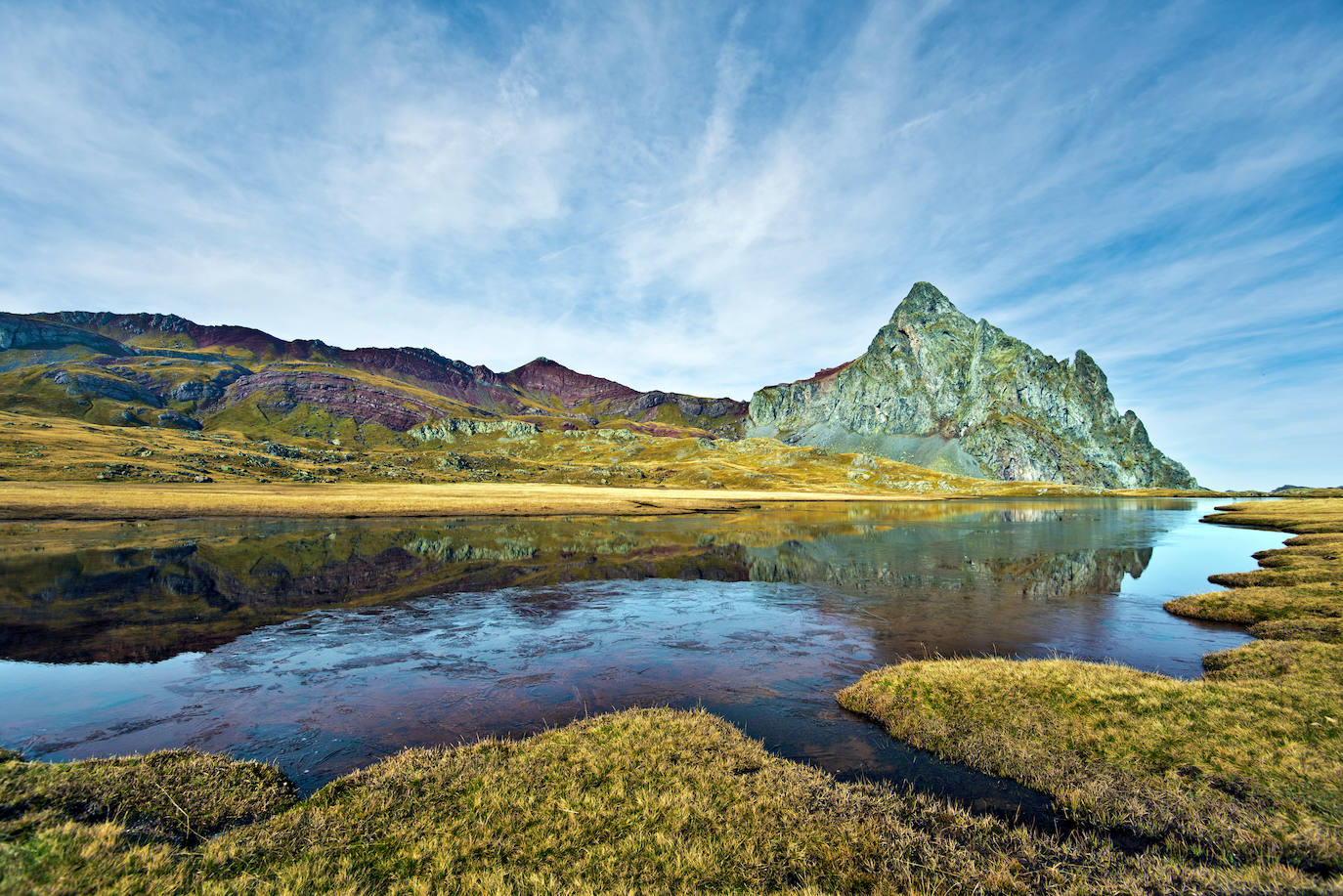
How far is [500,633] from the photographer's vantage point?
31.3m

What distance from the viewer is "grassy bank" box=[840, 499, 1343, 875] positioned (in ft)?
40.4

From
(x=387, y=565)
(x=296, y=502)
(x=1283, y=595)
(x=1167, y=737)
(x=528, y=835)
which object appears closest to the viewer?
(x=528, y=835)

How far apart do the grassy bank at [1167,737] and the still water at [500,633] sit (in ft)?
5.31

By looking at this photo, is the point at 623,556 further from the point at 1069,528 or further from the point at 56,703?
the point at 1069,528

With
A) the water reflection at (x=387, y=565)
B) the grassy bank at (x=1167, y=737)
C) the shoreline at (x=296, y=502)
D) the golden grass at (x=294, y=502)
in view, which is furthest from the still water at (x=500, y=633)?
the shoreline at (x=296, y=502)

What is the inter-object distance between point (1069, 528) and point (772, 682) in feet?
331

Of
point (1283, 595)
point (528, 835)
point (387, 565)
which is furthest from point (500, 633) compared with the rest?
point (1283, 595)

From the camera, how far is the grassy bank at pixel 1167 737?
12328 mm

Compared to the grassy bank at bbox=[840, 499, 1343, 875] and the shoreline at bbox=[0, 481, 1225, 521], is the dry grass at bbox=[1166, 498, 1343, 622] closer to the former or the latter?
the grassy bank at bbox=[840, 499, 1343, 875]

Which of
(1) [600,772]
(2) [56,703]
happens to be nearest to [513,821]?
(1) [600,772]

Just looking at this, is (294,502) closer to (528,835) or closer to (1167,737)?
(528,835)

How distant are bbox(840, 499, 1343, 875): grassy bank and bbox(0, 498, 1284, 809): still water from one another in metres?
1.62

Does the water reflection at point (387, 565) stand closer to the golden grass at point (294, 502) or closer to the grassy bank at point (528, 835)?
the golden grass at point (294, 502)

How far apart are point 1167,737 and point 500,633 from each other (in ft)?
99.9
